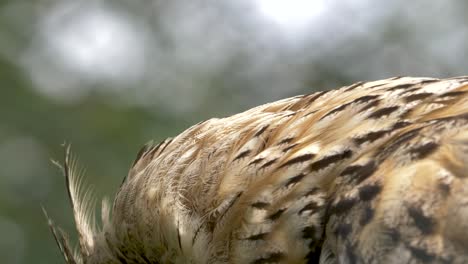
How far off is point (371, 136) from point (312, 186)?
0.16 meters

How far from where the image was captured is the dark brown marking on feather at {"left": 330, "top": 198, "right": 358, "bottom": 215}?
237cm

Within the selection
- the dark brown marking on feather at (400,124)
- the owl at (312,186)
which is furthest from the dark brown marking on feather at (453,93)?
the dark brown marking on feather at (400,124)

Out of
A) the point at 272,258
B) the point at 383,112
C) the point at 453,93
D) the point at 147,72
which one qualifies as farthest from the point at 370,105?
the point at 147,72

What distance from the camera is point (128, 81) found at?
12.7m

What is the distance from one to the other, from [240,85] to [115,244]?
9212mm

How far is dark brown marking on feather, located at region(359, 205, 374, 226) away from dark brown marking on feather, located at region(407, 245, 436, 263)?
0.12 meters

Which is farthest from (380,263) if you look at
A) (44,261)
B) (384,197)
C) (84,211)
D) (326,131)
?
(44,261)

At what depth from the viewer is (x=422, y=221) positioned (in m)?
2.24

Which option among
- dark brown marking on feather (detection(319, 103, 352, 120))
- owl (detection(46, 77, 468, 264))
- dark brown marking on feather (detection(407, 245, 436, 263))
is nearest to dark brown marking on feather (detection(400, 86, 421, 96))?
owl (detection(46, 77, 468, 264))

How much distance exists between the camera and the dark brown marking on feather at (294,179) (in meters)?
2.59

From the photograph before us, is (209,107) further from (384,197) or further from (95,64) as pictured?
(384,197)

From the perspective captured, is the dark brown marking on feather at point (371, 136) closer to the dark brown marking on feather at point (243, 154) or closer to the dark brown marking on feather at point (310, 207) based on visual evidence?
the dark brown marking on feather at point (310, 207)

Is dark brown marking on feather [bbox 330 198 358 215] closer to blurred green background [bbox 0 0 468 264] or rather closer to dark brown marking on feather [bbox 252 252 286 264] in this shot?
dark brown marking on feather [bbox 252 252 286 264]

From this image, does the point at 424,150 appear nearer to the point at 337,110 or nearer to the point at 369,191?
the point at 369,191
